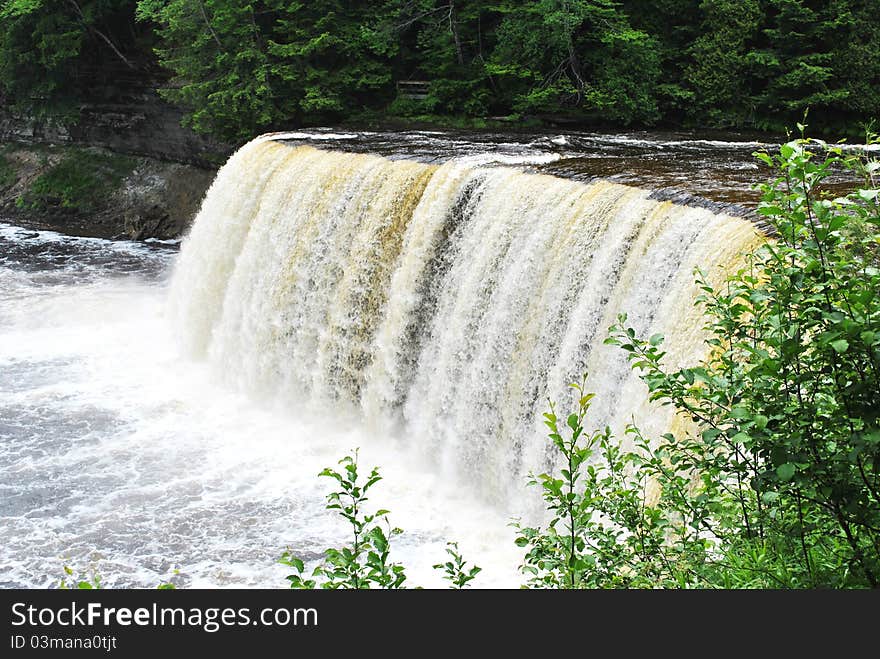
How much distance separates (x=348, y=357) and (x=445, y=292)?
1.98 metres

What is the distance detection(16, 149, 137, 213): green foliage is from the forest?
81.2 inches

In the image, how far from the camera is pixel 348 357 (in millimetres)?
12188

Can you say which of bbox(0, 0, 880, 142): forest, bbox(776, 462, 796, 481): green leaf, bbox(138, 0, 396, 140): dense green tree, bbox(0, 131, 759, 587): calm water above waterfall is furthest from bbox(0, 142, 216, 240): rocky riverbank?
bbox(776, 462, 796, 481): green leaf

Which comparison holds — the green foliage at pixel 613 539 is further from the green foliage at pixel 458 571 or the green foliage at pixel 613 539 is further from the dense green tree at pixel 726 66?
the dense green tree at pixel 726 66

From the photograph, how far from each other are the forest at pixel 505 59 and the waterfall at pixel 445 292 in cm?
560

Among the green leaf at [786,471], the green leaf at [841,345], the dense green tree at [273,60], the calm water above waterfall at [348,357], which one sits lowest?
the calm water above waterfall at [348,357]

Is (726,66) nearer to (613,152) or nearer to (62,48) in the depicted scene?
(613,152)

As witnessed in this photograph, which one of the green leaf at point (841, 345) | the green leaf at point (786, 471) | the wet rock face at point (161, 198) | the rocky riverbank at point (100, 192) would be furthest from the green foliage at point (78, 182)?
the green leaf at point (841, 345)

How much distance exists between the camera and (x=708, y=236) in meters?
7.93

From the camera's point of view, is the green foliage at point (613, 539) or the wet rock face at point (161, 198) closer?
the green foliage at point (613, 539)

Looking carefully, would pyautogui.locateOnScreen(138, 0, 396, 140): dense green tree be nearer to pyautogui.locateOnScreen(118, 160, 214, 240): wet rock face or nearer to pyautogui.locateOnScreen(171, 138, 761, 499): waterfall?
pyautogui.locateOnScreen(118, 160, 214, 240): wet rock face

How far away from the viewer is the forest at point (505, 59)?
18312 millimetres

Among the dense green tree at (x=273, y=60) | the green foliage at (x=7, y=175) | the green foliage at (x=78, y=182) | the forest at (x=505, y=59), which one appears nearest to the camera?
the forest at (x=505, y=59)

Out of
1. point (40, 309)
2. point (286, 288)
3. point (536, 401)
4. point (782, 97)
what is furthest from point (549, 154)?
point (40, 309)
